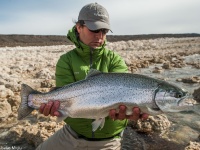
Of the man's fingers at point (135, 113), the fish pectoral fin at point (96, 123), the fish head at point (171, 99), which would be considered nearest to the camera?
the fish head at point (171, 99)

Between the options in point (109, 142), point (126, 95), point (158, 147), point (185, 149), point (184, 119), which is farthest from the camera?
point (184, 119)

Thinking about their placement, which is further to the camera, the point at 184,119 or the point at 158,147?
the point at 184,119

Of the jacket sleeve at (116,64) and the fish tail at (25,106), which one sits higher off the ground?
the jacket sleeve at (116,64)

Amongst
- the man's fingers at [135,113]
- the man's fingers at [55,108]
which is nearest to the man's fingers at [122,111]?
the man's fingers at [135,113]

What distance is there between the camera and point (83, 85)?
397 cm

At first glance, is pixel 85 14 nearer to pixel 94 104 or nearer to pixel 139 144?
pixel 94 104

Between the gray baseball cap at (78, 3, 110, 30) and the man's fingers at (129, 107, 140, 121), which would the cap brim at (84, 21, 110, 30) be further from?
the man's fingers at (129, 107, 140, 121)

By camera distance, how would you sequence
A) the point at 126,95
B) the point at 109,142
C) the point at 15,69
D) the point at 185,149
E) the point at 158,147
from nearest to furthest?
1. the point at 126,95
2. the point at 109,142
3. the point at 185,149
4. the point at 158,147
5. the point at 15,69

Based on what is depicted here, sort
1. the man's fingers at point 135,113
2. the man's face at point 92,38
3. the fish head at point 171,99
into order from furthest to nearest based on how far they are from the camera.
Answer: the man's face at point 92,38 < the man's fingers at point 135,113 < the fish head at point 171,99

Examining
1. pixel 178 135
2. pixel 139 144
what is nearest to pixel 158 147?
pixel 139 144

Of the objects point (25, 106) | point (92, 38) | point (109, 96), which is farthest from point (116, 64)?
point (25, 106)

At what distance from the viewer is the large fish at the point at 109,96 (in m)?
3.68

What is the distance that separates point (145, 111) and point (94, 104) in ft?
1.98

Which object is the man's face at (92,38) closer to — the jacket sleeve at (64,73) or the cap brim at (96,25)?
the cap brim at (96,25)
